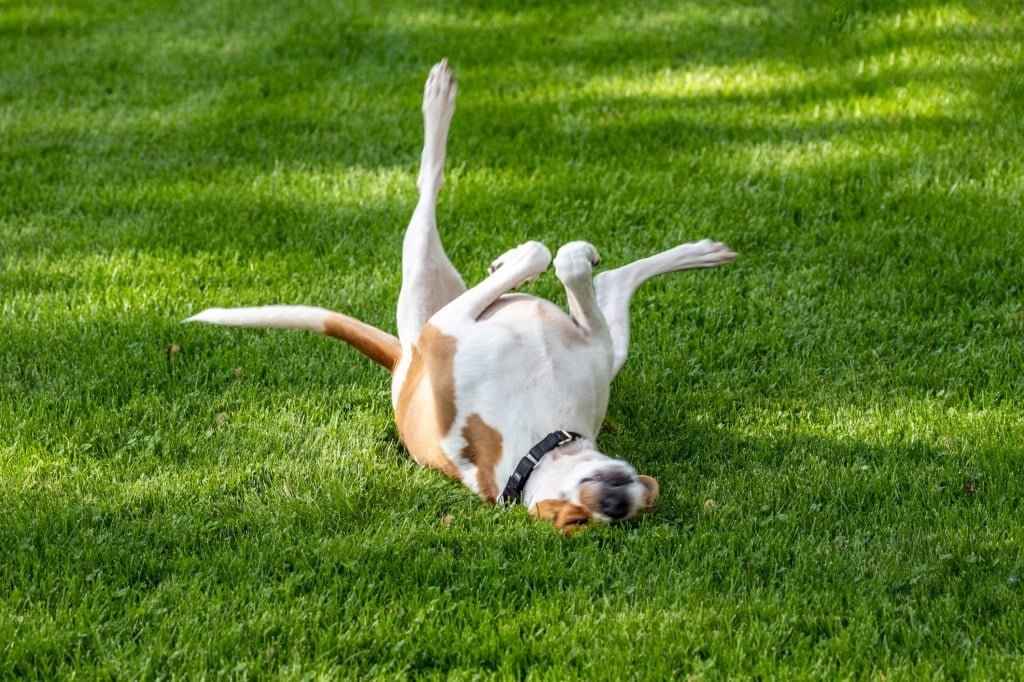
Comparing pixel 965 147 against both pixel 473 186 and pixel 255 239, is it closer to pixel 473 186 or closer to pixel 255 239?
pixel 473 186

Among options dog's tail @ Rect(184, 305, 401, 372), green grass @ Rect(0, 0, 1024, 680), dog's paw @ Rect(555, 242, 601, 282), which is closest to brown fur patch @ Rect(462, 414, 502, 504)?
green grass @ Rect(0, 0, 1024, 680)

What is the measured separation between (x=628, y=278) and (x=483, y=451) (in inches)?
45.7

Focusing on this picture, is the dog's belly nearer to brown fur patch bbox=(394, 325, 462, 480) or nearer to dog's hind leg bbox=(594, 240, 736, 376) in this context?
brown fur patch bbox=(394, 325, 462, 480)

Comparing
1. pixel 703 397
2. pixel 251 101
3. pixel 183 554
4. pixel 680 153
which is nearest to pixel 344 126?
pixel 251 101

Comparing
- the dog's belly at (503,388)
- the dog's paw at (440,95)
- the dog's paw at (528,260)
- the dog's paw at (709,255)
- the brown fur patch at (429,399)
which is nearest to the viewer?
the dog's belly at (503,388)

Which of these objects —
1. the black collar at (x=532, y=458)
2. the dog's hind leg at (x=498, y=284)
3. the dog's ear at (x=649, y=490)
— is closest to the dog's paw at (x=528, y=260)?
the dog's hind leg at (x=498, y=284)

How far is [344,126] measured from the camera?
24.1ft

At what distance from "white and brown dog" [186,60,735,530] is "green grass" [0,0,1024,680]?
0.46ft

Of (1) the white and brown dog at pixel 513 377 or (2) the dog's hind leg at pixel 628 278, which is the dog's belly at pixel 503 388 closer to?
(1) the white and brown dog at pixel 513 377

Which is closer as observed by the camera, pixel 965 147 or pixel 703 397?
pixel 703 397

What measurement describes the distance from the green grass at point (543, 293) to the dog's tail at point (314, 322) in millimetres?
284

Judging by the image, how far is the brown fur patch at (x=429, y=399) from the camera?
397 cm

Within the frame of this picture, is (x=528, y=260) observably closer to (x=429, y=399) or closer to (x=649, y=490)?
(x=429, y=399)

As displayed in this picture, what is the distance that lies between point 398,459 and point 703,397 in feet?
4.16
